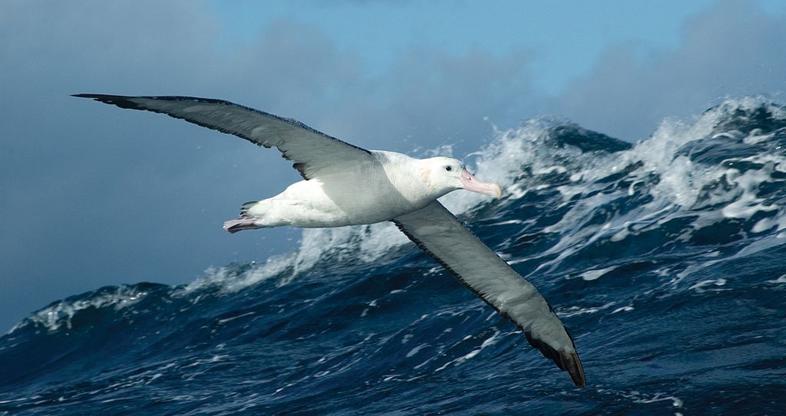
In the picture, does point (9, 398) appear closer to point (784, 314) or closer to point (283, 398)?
point (283, 398)

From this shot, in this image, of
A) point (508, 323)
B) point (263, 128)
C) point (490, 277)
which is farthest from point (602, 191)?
point (263, 128)

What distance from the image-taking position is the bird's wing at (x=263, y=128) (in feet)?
24.3

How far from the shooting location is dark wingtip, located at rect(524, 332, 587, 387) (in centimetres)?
931

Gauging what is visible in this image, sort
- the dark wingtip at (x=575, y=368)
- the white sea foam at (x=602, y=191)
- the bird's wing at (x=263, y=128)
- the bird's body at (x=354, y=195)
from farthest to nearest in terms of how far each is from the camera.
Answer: the white sea foam at (x=602, y=191)
the dark wingtip at (x=575, y=368)
the bird's body at (x=354, y=195)
the bird's wing at (x=263, y=128)

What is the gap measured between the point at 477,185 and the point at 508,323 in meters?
4.16

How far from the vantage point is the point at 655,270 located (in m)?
13.0

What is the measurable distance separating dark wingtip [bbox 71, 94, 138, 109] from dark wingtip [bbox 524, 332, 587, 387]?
453 cm

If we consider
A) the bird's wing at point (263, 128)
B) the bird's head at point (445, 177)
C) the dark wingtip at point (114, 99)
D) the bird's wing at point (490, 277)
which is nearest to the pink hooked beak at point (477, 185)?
the bird's head at point (445, 177)

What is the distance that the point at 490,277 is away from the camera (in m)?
9.73

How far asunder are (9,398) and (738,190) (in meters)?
12.5

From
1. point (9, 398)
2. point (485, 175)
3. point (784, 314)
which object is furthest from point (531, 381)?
point (485, 175)

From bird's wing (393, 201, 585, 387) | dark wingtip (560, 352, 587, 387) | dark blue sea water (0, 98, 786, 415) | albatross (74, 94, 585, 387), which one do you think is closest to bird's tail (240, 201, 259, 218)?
albatross (74, 94, 585, 387)

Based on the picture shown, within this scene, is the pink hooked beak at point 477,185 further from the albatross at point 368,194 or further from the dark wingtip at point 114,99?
the dark wingtip at point 114,99

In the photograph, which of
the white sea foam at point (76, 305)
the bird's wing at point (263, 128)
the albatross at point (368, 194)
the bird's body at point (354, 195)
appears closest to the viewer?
the bird's wing at point (263, 128)
